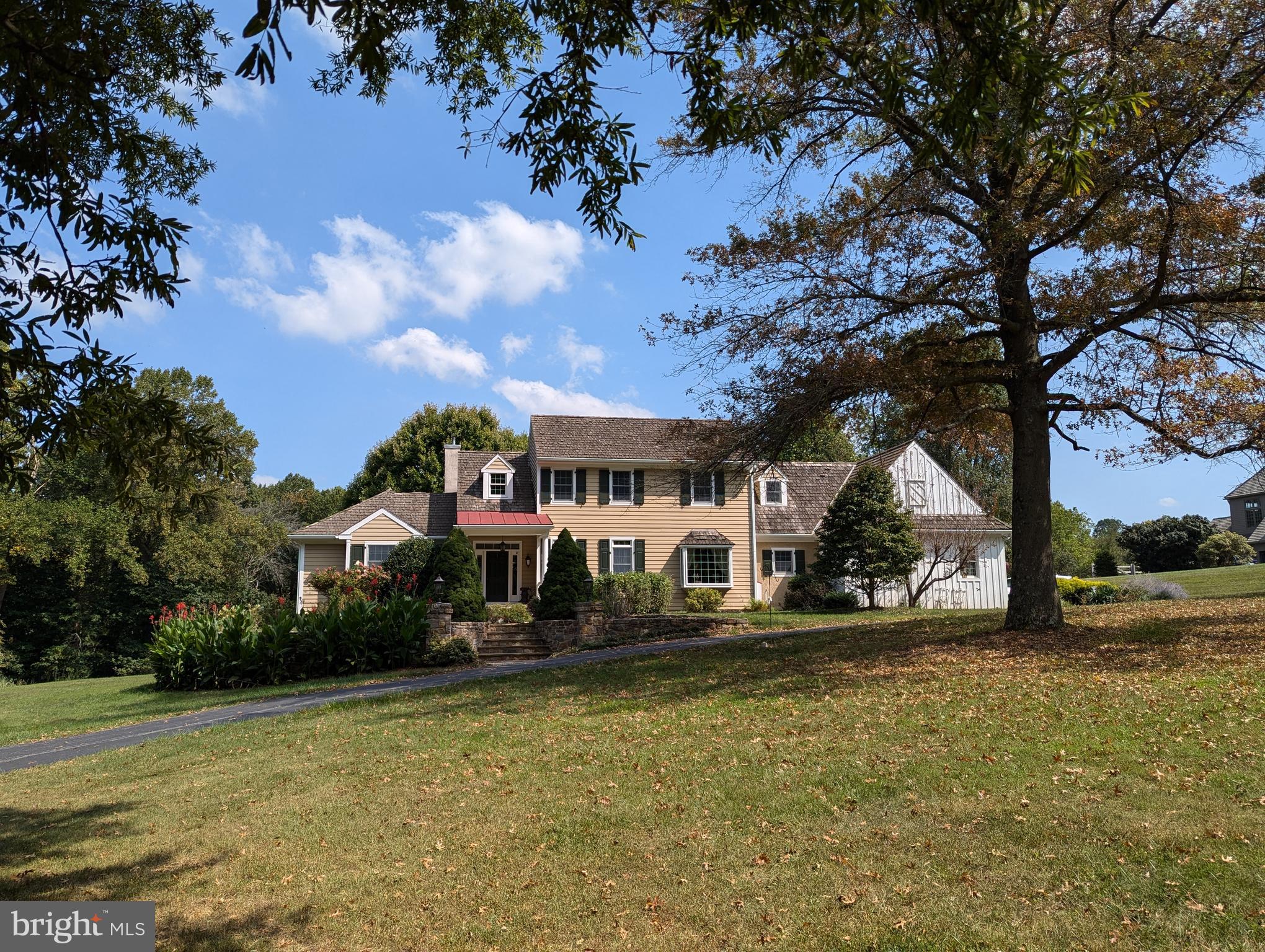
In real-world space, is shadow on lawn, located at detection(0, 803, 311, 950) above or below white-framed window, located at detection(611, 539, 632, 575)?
below

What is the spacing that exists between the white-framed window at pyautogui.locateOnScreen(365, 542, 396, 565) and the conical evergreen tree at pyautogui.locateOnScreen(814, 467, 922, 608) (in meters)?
14.8

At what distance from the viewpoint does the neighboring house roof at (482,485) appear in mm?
29797

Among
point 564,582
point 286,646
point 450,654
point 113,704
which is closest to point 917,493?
point 564,582

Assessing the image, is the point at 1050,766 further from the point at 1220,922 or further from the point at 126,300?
the point at 126,300

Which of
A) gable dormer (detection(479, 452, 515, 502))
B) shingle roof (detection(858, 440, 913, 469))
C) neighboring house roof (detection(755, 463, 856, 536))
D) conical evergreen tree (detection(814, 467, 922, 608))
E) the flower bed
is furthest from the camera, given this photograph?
shingle roof (detection(858, 440, 913, 469))

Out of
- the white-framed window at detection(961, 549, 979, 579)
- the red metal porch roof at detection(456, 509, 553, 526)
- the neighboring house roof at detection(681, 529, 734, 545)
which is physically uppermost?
the red metal porch roof at detection(456, 509, 553, 526)

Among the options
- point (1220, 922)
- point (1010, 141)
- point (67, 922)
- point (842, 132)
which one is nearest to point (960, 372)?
point (842, 132)

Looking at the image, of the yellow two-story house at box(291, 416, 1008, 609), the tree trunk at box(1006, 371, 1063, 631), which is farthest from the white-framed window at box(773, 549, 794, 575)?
the tree trunk at box(1006, 371, 1063, 631)

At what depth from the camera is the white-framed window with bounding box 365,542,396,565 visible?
93.9 ft

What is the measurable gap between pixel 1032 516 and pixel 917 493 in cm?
1825

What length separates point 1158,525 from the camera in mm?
46219

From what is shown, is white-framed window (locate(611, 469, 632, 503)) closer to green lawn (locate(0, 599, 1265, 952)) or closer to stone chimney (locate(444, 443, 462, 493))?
stone chimney (locate(444, 443, 462, 493))

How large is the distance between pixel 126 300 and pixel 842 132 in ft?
39.1

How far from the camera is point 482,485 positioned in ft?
100
